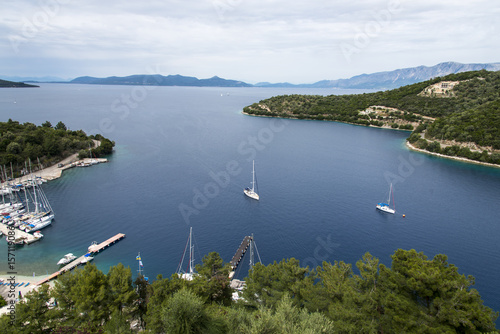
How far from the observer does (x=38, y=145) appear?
5712cm

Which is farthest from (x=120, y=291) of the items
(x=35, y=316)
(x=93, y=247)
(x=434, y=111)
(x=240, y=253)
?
(x=434, y=111)

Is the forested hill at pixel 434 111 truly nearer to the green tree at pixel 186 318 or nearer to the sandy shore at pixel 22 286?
the green tree at pixel 186 318

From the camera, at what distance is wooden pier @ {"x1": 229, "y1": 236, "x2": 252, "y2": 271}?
28.7 metres

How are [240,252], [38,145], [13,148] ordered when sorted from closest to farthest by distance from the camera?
1. [240,252]
2. [13,148]
3. [38,145]

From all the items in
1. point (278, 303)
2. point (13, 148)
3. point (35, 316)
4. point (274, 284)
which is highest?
point (13, 148)

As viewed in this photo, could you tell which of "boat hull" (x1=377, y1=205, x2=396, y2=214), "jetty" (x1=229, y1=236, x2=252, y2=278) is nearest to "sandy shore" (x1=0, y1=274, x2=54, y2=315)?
"jetty" (x1=229, y1=236, x2=252, y2=278)

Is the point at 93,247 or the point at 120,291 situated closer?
the point at 120,291

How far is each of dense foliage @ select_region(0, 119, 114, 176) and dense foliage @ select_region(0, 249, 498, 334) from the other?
147 ft

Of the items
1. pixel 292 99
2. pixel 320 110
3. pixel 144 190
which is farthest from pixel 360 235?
pixel 292 99

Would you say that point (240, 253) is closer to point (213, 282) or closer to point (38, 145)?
point (213, 282)

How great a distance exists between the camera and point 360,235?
34000 mm

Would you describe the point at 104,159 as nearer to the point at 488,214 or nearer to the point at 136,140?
the point at 136,140

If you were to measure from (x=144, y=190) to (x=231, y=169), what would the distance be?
17051 millimetres

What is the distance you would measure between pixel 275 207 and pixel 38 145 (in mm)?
49744
